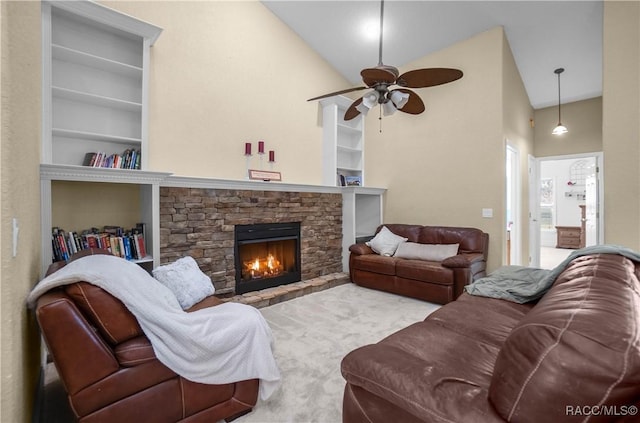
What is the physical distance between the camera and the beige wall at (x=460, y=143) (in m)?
4.00

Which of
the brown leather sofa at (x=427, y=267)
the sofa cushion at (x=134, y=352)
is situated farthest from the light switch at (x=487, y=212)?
the sofa cushion at (x=134, y=352)

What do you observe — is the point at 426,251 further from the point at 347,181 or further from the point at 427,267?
the point at 347,181

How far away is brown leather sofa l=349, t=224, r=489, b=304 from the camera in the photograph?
348 centimetres

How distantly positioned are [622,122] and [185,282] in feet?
13.9

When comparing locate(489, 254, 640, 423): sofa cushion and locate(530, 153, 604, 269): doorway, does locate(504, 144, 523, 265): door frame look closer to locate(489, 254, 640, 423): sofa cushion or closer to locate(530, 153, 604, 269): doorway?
locate(530, 153, 604, 269): doorway

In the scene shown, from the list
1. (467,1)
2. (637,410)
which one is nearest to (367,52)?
(467,1)

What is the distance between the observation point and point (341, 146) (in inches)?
199

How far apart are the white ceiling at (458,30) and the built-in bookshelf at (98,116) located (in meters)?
2.22

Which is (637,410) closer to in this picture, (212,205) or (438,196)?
(212,205)

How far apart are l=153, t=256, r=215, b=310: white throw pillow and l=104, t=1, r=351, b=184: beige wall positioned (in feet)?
4.44

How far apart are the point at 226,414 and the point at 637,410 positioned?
1.68 metres

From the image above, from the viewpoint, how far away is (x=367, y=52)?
4633 millimetres

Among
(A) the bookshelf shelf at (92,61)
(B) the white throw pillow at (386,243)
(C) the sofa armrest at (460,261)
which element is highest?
(A) the bookshelf shelf at (92,61)

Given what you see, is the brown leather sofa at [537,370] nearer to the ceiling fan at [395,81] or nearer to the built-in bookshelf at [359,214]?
the ceiling fan at [395,81]
